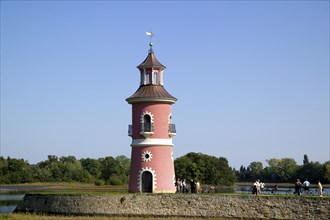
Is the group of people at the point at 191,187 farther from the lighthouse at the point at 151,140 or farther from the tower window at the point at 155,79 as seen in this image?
the tower window at the point at 155,79

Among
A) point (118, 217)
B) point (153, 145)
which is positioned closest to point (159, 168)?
point (153, 145)

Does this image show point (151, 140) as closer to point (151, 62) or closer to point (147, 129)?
point (147, 129)

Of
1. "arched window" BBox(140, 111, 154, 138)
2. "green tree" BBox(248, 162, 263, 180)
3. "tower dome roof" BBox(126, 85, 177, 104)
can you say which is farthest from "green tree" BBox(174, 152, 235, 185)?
"green tree" BBox(248, 162, 263, 180)

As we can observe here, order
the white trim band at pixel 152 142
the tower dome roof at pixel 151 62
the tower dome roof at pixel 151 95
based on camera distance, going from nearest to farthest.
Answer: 1. the white trim band at pixel 152 142
2. the tower dome roof at pixel 151 95
3. the tower dome roof at pixel 151 62

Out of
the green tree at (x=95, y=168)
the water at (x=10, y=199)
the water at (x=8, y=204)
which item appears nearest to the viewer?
the water at (x=8, y=204)

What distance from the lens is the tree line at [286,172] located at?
3684 inches

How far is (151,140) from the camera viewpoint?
3550 cm

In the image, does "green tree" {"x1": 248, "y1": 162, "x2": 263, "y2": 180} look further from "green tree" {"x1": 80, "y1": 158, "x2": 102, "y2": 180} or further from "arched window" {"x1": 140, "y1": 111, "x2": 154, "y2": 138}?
"arched window" {"x1": 140, "y1": 111, "x2": 154, "y2": 138}

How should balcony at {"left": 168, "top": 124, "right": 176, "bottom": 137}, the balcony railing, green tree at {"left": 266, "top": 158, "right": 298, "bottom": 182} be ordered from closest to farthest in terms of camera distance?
1. balcony at {"left": 168, "top": 124, "right": 176, "bottom": 137}
2. the balcony railing
3. green tree at {"left": 266, "top": 158, "right": 298, "bottom": 182}

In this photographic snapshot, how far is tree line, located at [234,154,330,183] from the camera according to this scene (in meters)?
93.6

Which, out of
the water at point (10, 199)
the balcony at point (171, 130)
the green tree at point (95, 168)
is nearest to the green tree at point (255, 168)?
the green tree at point (95, 168)

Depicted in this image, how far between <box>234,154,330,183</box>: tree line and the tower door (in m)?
48.4

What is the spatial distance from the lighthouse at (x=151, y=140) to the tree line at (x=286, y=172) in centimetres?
4762

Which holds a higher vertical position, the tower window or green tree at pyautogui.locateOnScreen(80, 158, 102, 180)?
the tower window
